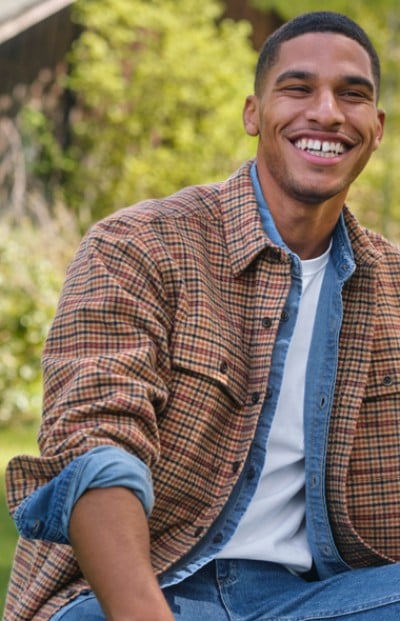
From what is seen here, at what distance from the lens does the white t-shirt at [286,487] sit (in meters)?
3.06

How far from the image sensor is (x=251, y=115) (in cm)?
357

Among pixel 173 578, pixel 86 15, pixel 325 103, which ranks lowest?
pixel 173 578

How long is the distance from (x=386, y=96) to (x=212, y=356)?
38.9ft

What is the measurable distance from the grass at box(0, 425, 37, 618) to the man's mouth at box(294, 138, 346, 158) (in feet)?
6.63

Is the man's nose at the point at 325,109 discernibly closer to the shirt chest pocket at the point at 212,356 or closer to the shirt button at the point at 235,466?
the shirt chest pocket at the point at 212,356

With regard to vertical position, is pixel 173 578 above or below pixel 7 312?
below

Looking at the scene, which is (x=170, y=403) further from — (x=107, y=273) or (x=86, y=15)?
(x=86, y=15)

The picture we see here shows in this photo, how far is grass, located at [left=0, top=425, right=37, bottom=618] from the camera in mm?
5249

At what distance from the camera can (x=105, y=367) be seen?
2787 millimetres

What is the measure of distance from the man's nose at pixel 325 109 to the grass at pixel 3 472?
2098mm

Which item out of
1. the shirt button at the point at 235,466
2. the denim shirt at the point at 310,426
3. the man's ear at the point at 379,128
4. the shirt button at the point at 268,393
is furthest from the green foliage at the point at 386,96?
the shirt button at the point at 235,466

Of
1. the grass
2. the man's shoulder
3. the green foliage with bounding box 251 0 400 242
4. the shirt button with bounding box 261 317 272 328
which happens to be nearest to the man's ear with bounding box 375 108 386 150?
the man's shoulder

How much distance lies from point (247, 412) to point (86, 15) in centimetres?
1264

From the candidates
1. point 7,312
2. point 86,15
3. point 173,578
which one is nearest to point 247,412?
point 173,578
